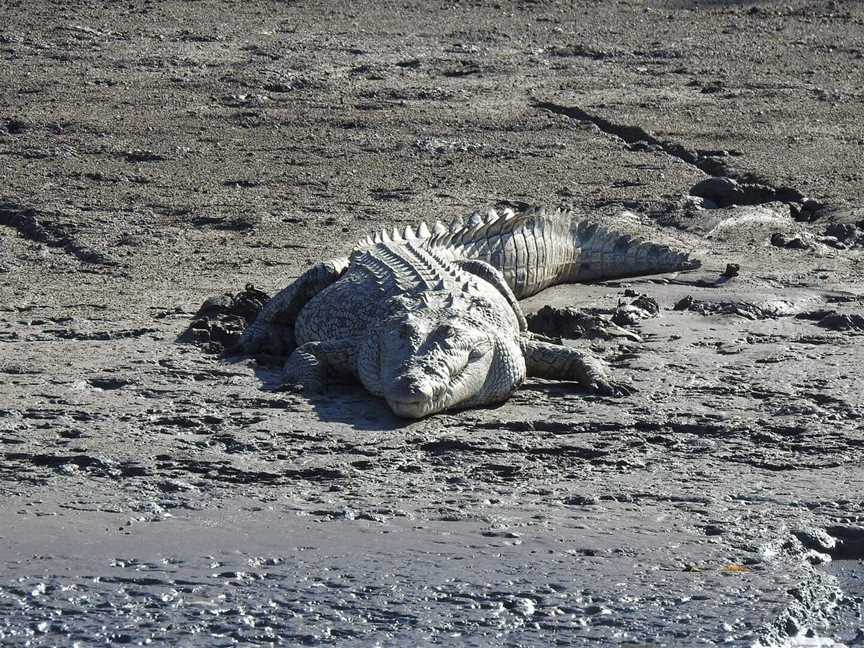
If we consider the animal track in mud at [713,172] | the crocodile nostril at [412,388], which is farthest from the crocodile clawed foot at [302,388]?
the animal track in mud at [713,172]

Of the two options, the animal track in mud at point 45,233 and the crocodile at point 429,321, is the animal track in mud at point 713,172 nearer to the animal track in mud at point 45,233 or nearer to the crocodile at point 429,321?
the crocodile at point 429,321

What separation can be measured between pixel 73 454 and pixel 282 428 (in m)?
0.82

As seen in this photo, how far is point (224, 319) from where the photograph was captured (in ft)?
25.3

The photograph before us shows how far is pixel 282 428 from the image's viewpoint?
6.25m

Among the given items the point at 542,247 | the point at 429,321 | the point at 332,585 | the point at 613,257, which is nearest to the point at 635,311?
the point at 542,247

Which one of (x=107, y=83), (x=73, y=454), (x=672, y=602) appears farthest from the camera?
(x=107, y=83)

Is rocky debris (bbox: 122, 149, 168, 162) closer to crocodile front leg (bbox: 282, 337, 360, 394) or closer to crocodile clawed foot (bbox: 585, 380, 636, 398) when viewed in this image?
crocodile front leg (bbox: 282, 337, 360, 394)

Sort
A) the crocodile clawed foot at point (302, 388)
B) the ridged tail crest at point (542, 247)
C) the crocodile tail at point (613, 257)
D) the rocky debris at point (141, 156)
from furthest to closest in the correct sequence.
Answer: the rocky debris at point (141, 156)
the crocodile tail at point (613, 257)
the ridged tail crest at point (542, 247)
the crocodile clawed foot at point (302, 388)

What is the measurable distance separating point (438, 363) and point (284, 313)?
1.46m

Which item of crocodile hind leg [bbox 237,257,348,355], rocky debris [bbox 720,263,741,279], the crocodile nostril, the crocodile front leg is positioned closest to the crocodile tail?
rocky debris [bbox 720,263,741,279]

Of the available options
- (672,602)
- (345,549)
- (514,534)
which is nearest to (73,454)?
(345,549)

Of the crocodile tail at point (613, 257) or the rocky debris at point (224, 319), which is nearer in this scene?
the rocky debris at point (224, 319)

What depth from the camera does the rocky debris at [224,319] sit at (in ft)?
24.3

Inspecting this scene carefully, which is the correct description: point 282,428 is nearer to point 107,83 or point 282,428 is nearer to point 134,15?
point 107,83
